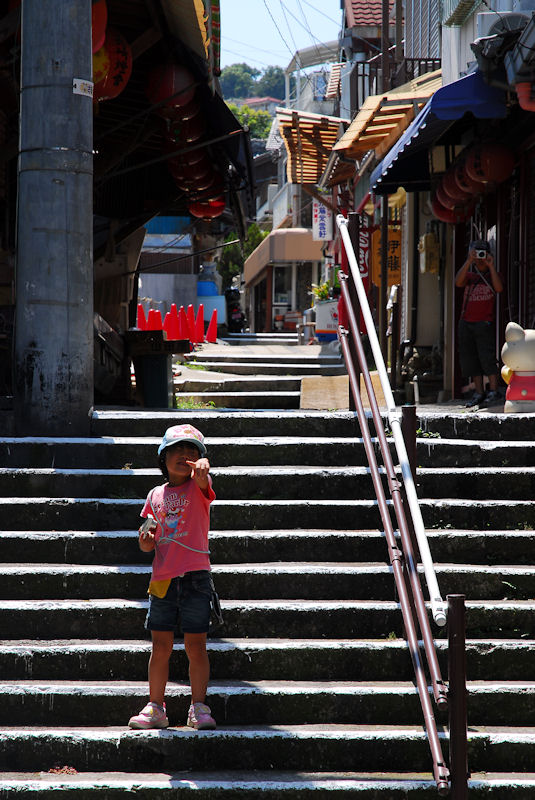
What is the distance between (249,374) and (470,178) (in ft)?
21.6

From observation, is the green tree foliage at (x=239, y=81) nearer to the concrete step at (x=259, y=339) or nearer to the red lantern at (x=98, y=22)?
the concrete step at (x=259, y=339)

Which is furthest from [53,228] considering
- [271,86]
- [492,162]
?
[271,86]

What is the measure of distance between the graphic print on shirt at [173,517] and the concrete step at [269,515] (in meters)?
1.09

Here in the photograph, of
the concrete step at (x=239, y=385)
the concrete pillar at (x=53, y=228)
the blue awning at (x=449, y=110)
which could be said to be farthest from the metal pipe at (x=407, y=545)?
the concrete step at (x=239, y=385)

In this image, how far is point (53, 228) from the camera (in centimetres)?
654

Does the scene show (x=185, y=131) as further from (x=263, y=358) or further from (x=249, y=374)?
(x=263, y=358)

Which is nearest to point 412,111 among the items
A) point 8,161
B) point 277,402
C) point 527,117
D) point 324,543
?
point 527,117

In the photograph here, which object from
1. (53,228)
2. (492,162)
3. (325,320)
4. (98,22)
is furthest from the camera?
(325,320)

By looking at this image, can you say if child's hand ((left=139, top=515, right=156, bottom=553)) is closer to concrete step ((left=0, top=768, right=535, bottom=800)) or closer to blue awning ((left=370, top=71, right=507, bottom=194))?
concrete step ((left=0, top=768, right=535, bottom=800))

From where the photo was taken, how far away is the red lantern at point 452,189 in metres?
11.2

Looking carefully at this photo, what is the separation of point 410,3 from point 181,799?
17.9 metres

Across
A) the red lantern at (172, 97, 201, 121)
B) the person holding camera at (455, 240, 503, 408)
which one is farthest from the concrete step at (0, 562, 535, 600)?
the red lantern at (172, 97, 201, 121)

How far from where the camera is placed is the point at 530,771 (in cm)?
440

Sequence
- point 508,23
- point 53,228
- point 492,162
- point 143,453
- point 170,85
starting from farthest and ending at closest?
point 170,85
point 492,162
point 508,23
point 53,228
point 143,453
